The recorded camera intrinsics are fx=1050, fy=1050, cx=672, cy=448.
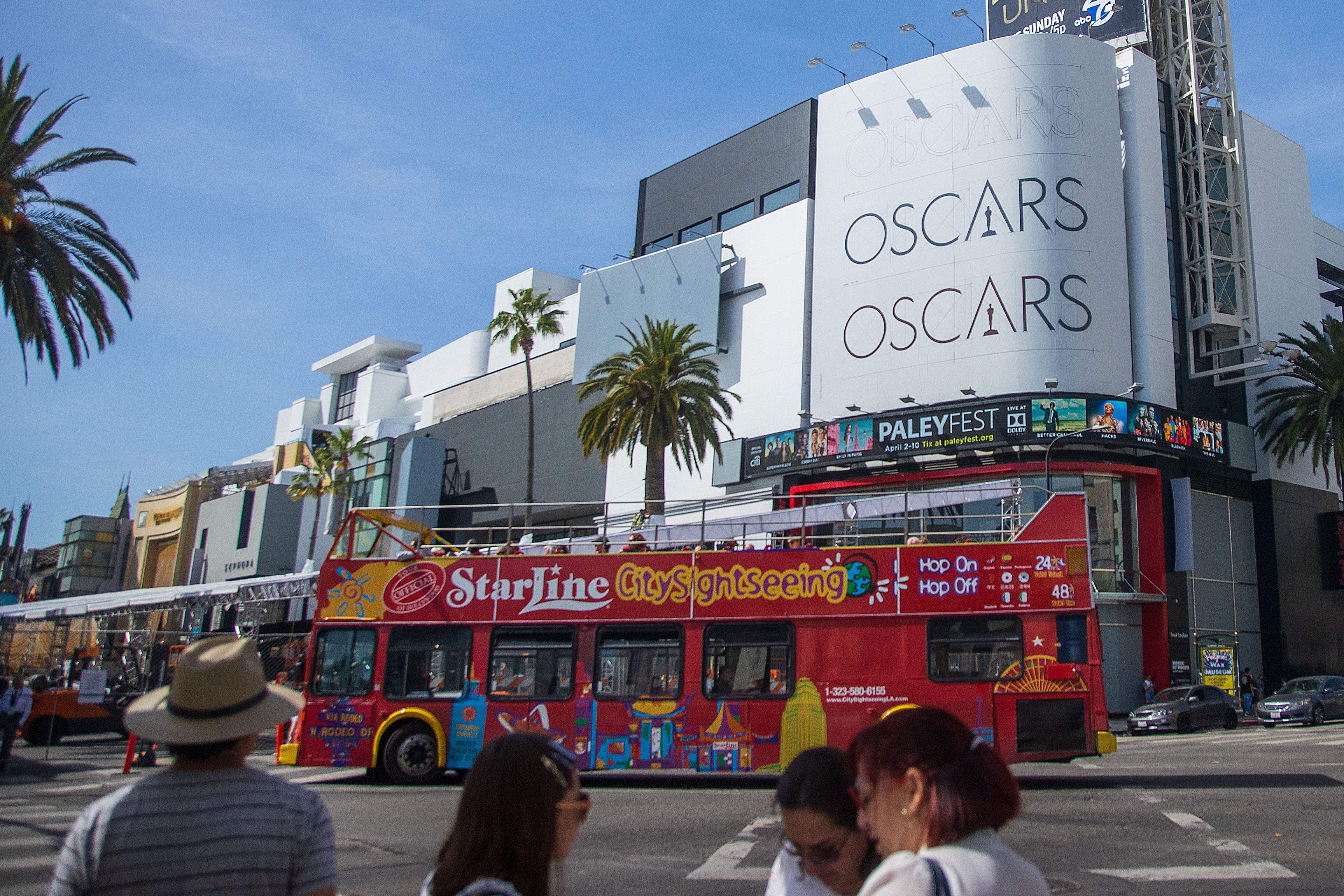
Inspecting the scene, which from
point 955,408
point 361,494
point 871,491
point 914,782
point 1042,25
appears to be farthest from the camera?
point 361,494

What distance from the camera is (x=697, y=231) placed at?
2136 inches

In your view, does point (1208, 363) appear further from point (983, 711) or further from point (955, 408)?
point (983, 711)

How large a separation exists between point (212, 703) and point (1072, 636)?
13.7 metres

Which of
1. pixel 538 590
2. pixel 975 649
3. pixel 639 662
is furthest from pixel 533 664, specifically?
pixel 975 649

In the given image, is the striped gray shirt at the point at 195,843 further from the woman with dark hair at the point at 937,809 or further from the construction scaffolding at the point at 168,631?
the construction scaffolding at the point at 168,631

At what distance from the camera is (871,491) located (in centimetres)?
4109

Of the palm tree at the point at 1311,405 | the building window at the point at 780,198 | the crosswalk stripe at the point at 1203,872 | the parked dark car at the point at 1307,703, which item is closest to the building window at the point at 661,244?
the building window at the point at 780,198

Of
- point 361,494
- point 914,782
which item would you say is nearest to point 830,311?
point 361,494

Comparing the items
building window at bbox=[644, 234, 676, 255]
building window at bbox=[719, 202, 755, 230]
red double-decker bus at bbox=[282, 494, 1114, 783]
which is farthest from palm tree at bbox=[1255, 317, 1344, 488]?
red double-decker bus at bbox=[282, 494, 1114, 783]

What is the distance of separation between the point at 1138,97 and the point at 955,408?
15534mm

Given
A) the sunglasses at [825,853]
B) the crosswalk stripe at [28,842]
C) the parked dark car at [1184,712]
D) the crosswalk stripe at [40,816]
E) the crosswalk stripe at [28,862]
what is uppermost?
the sunglasses at [825,853]

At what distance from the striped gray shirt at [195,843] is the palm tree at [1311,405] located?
44884 millimetres

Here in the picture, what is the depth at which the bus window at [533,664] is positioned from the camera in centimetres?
1630

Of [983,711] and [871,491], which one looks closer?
[983,711]
